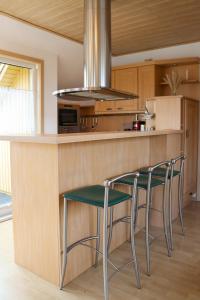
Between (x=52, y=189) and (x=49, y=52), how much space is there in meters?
2.60

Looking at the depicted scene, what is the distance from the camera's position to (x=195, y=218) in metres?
3.57

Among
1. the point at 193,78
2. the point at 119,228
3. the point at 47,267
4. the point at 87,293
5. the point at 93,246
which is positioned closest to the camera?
the point at 87,293

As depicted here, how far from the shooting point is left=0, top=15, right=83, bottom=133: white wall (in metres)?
3.44

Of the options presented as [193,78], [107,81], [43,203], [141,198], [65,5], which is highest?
[65,5]

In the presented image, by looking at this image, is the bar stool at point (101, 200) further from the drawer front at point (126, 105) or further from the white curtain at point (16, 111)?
the drawer front at point (126, 105)

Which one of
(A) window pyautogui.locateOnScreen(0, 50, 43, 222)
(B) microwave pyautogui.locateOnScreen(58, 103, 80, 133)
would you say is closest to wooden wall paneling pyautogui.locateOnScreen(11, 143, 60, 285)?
(A) window pyautogui.locateOnScreen(0, 50, 43, 222)

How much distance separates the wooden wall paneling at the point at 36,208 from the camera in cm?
206

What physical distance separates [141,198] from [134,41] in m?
2.64

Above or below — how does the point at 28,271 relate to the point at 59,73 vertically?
below

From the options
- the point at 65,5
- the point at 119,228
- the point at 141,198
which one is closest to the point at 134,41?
the point at 65,5

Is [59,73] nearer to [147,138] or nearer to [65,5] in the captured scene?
[65,5]

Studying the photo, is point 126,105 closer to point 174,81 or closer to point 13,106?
point 174,81

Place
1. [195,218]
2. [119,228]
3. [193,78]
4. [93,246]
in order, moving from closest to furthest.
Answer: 1. [93,246]
2. [119,228]
3. [195,218]
4. [193,78]

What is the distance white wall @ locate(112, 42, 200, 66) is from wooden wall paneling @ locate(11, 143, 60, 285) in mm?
3355
